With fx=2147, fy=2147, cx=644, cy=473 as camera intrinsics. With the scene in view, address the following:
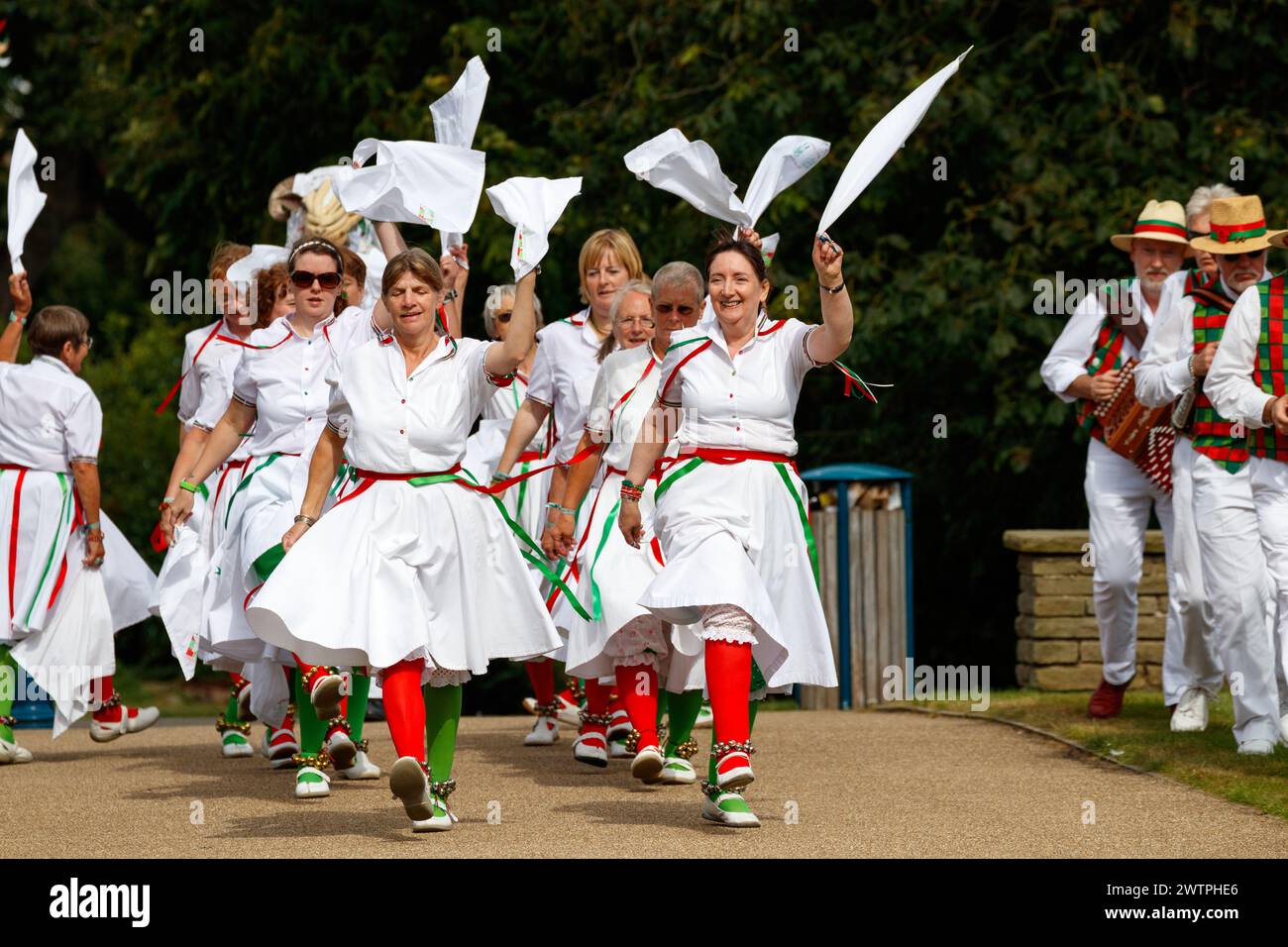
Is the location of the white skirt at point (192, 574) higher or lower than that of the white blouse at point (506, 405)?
lower

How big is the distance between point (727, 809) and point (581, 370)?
2.91 m

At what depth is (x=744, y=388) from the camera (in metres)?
7.59

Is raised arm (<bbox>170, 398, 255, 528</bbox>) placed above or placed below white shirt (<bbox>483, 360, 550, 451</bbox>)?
below

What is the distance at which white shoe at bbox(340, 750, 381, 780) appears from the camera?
9.00 m

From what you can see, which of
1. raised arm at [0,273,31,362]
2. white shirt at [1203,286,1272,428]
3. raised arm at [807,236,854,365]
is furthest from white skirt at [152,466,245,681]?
white shirt at [1203,286,1272,428]

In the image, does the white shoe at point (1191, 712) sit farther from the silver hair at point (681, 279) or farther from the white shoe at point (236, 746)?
the white shoe at point (236, 746)

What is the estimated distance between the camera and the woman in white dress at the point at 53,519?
10.3 meters

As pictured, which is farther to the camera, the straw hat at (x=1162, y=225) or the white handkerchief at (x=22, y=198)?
the white handkerchief at (x=22, y=198)

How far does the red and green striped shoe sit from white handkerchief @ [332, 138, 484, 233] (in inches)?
87.5

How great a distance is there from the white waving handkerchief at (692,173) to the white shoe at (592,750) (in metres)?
2.63

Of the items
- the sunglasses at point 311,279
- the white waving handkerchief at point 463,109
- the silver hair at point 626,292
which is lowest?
the silver hair at point 626,292

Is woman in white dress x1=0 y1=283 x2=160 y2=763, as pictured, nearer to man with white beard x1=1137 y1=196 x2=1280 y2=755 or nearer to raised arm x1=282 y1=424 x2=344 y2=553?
raised arm x1=282 y1=424 x2=344 y2=553

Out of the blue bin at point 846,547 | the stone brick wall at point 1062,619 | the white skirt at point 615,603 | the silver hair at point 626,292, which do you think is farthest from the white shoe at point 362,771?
the stone brick wall at point 1062,619

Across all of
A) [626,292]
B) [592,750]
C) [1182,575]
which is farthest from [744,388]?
[1182,575]
